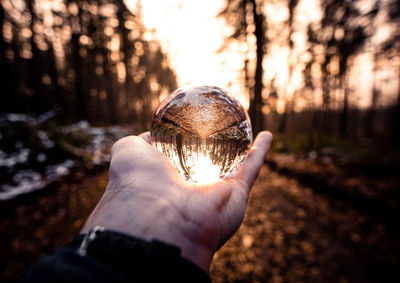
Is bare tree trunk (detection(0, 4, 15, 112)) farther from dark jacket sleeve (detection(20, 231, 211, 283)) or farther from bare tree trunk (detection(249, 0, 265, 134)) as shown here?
dark jacket sleeve (detection(20, 231, 211, 283))

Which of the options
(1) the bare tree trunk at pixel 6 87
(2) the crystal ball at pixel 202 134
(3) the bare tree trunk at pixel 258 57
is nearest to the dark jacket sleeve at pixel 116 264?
(2) the crystal ball at pixel 202 134

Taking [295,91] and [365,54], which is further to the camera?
[295,91]

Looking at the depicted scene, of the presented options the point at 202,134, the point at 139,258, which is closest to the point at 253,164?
the point at 202,134

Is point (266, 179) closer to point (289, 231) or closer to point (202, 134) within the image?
point (289, 231)

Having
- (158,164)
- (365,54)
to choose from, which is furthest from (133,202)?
(365,54)

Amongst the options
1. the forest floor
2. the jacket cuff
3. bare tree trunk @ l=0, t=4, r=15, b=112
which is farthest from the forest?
the jacket cuff

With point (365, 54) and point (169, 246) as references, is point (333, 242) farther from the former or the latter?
point (365, 54)
